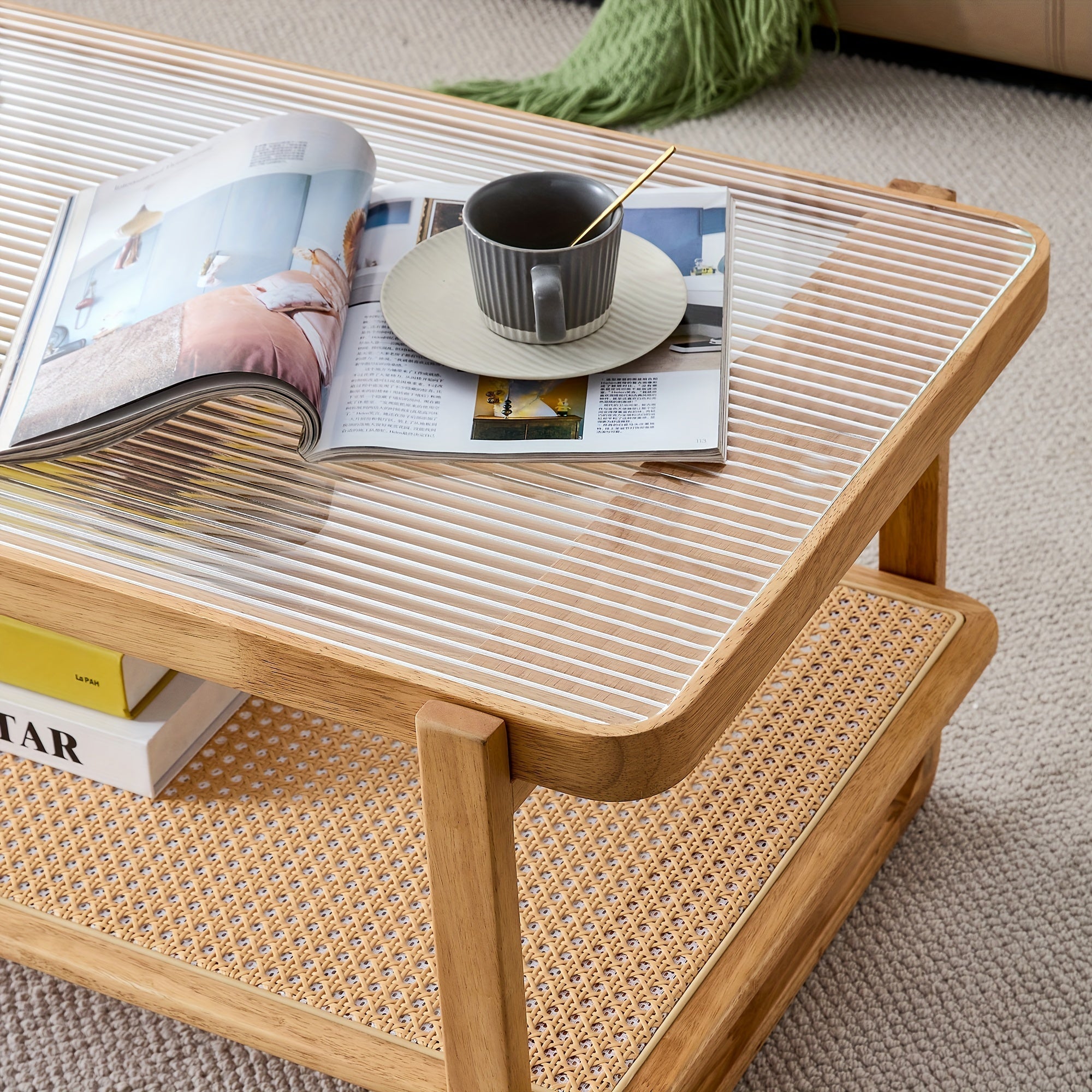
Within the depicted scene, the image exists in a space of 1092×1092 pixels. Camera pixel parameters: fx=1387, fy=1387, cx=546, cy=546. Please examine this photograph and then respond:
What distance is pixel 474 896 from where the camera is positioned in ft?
1.84

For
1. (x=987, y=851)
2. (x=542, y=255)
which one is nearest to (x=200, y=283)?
(x=542, y=255)

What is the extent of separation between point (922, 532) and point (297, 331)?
1.49 feet

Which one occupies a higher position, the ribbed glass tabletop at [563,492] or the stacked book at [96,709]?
the ribbed glass tabletop at [563,492]

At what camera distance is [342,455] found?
658 millimetres

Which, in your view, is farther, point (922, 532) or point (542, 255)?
point (922, 532)

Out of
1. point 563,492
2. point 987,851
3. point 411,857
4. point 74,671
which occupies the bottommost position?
point 987,851

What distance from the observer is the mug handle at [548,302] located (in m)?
0.67

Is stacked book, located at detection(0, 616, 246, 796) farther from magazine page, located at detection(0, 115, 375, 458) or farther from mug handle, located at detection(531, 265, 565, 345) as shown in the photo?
mug handle, located at detection(531, 265, 565, 345)

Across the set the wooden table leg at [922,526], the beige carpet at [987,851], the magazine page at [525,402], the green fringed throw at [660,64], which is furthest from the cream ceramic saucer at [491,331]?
the green fringed throw at [660,64]

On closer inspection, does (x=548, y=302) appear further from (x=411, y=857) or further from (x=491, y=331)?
(x=411, y=857)

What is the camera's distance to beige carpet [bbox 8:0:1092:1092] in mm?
825

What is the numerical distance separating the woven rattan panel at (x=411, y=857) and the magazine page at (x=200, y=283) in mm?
288

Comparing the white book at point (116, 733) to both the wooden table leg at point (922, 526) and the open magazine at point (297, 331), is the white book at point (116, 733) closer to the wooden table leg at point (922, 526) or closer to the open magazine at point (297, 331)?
the open magazine at point (297, 331)

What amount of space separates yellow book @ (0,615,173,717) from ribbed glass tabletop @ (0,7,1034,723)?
172mm
